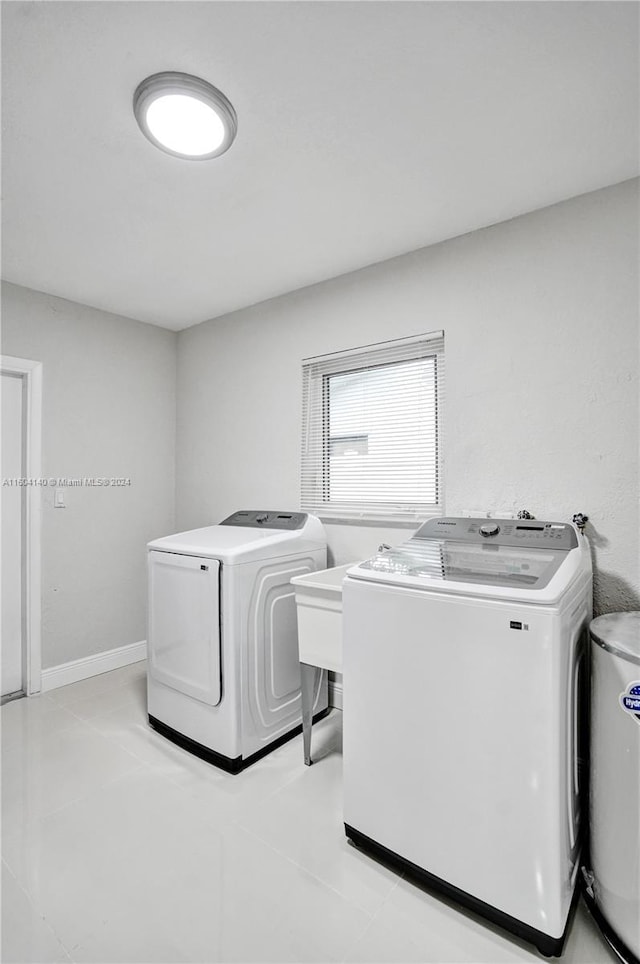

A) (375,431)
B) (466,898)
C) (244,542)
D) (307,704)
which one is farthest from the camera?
(375,431)

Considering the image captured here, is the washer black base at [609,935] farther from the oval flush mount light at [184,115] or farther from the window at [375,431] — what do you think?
the oval flush mount light at [184,115]

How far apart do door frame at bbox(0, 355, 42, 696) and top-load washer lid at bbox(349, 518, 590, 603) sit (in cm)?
230

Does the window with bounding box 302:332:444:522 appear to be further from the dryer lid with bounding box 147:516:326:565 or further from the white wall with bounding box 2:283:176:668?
the white wall with bounding box 2:283:176:668

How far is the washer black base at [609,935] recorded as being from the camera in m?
1.27

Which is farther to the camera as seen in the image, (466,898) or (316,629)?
(316,629)

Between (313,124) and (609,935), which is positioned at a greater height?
(313,124)

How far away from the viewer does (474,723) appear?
1.37 metres

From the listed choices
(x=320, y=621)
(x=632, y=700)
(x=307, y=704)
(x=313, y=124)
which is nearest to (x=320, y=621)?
(x=320, y=621)

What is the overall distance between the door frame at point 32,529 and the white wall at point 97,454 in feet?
0.17

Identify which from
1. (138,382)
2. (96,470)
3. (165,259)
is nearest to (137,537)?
(96,470)

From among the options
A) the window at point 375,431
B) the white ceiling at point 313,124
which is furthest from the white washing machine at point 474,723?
the white ceiling at point 313,124

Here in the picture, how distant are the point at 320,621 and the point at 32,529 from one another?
2.02 m

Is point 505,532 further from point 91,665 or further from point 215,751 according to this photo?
point 91,665

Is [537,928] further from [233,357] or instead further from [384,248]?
[233,357]
